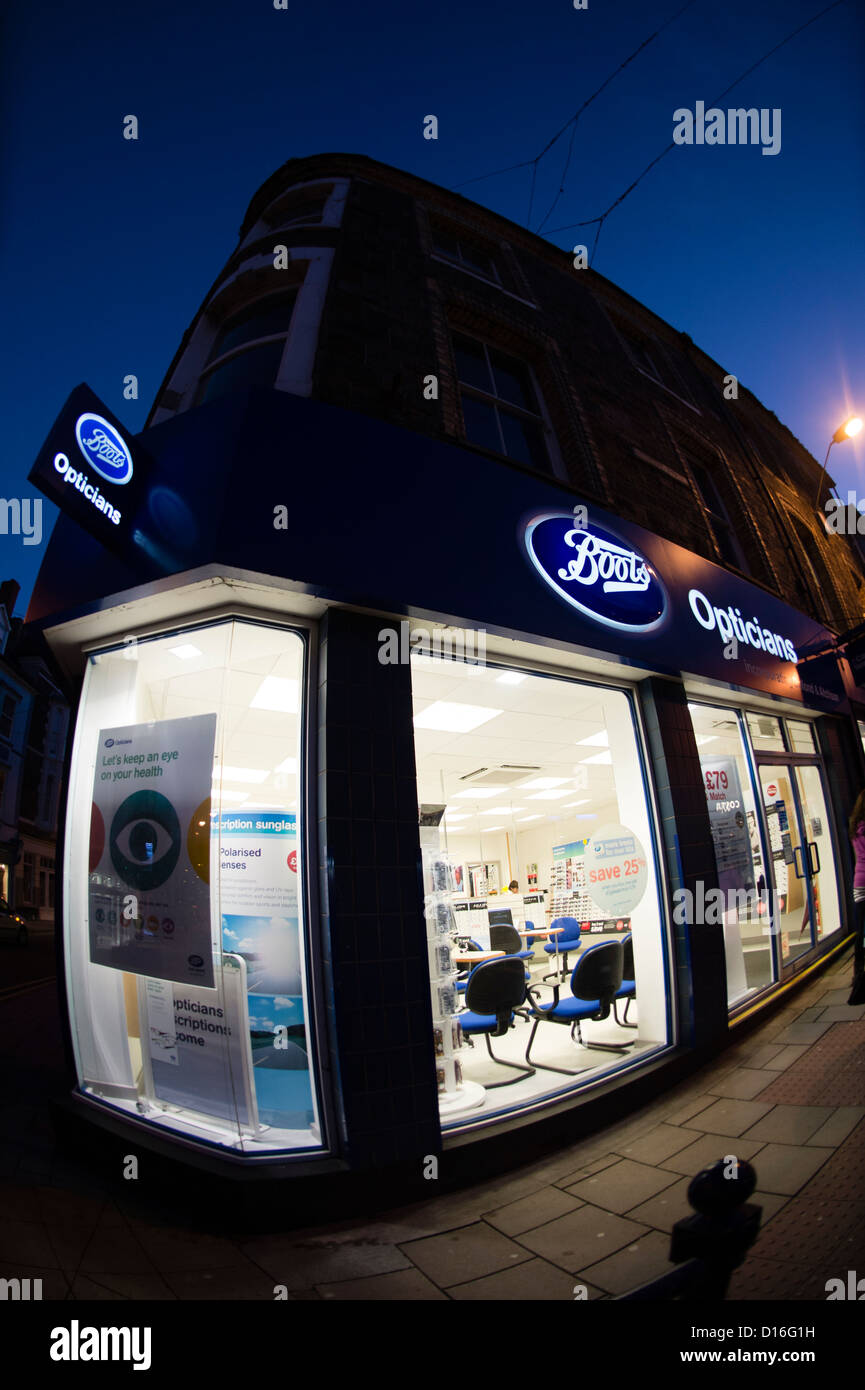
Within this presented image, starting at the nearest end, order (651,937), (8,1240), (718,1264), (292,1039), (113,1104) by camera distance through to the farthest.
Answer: (718,1264)
(8,1240)
(292,1039)
(113,1104)
(651,937)

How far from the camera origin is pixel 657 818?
479cm

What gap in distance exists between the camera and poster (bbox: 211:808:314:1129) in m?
3.11

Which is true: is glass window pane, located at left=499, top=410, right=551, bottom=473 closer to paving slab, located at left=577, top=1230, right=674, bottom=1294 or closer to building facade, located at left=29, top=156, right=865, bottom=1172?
building facade, located at left=29, top=156, right=865, bottom=1172

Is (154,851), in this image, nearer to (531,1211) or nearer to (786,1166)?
(531,1211)

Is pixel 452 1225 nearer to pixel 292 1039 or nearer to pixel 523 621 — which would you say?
pixel 292 1039

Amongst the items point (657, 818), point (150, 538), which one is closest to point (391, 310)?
point (150, 538)

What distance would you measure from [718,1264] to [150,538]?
390cm

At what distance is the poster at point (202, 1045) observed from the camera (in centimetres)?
308

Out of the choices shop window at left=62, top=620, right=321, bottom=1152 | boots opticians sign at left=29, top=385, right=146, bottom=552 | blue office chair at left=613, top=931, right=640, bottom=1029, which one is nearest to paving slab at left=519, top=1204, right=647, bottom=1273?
shop window at left=62, top=620, right=321, bottom=1152

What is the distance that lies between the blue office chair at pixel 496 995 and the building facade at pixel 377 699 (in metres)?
0.03

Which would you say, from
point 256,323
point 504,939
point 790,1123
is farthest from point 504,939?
point 256,323

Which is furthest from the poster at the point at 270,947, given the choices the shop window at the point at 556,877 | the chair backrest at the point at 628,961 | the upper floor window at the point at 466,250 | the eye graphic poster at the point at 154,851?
the upper floor window at the point at 466,250

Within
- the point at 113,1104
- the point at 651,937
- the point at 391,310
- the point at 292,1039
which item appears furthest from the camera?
the point at 391,310

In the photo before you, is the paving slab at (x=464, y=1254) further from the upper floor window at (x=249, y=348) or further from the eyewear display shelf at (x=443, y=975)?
the upper floor window at (x=249, y=348)
